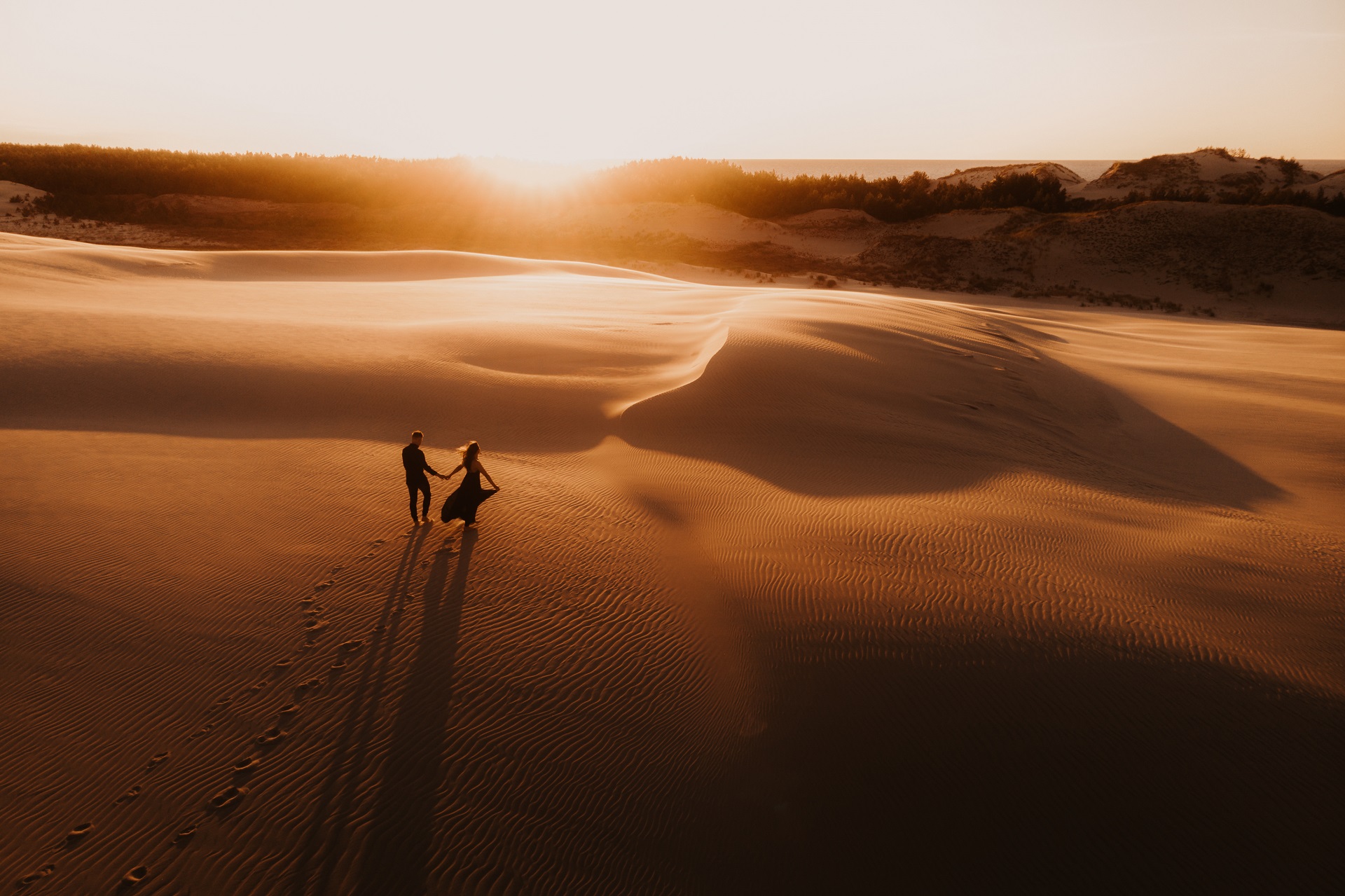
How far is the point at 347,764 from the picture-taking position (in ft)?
11.3

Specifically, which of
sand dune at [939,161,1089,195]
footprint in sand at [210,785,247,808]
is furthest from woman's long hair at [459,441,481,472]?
sand dune at [939,161,1089,195]

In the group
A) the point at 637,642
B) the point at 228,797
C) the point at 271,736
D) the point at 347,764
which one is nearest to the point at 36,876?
the point at 228,797

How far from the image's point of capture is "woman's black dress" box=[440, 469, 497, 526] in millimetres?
5648

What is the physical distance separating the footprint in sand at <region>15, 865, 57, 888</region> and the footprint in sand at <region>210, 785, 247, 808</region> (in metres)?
0.58

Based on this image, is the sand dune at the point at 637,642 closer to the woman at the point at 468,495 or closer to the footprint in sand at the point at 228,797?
the footprint in sand at the point at 228,797

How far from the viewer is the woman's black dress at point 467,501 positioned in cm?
565

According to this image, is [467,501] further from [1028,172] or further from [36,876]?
[1028,172]

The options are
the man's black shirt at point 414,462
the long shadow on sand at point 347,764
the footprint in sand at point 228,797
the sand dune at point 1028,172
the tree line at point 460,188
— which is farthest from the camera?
the sand dune at point 1028,172

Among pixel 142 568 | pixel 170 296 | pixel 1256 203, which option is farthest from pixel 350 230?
pixel 1256 203

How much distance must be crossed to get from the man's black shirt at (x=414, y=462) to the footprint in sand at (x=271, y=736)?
2.32 metres

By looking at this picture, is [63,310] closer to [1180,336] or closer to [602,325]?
[602,325]

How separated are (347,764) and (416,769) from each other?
33 cm

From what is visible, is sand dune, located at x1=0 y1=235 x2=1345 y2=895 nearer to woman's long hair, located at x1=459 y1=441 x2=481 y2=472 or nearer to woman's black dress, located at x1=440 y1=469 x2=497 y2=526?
woman's black dress, located at x1=440 y1=469 x2=497 y2=526

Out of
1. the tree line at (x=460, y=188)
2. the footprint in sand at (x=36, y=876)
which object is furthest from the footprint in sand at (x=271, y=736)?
the tree line at (x=460, y=188)
